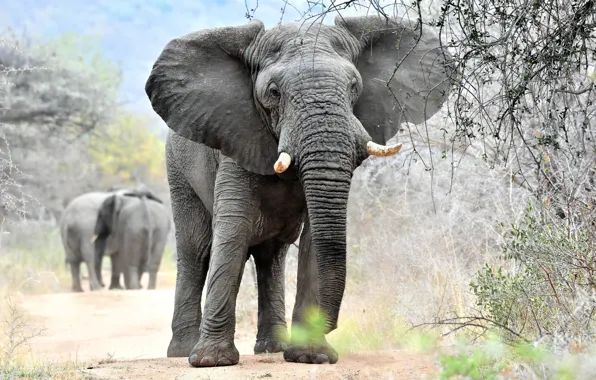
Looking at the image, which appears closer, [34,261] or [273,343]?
[273,343]

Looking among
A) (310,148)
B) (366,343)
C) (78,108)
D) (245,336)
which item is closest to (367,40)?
(310,148)

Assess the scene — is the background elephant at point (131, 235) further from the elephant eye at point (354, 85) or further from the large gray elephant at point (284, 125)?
the elephant eye at point (354, 85)

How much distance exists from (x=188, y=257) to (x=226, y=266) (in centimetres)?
174

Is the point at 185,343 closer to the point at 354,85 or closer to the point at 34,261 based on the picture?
the point at 354,85

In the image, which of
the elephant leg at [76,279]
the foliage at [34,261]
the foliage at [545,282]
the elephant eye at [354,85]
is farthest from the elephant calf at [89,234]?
the foliage at [545,282]

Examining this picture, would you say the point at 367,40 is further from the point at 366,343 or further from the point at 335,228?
the point at 366,343

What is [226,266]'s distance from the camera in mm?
6324

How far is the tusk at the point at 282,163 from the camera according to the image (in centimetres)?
555

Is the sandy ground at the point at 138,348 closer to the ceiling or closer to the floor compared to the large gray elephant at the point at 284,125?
closer to the floor

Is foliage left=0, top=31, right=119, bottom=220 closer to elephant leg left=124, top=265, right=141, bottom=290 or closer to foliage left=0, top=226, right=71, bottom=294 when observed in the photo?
foliage left=0, top=226, right=71, bottom=294

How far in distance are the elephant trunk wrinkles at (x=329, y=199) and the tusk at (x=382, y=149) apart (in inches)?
5.4

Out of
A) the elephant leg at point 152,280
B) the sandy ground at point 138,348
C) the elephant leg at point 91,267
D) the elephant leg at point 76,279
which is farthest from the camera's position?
the elephant leg at point 152,280

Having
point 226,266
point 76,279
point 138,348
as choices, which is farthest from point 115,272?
point 226,266

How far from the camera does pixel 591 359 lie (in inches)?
126
